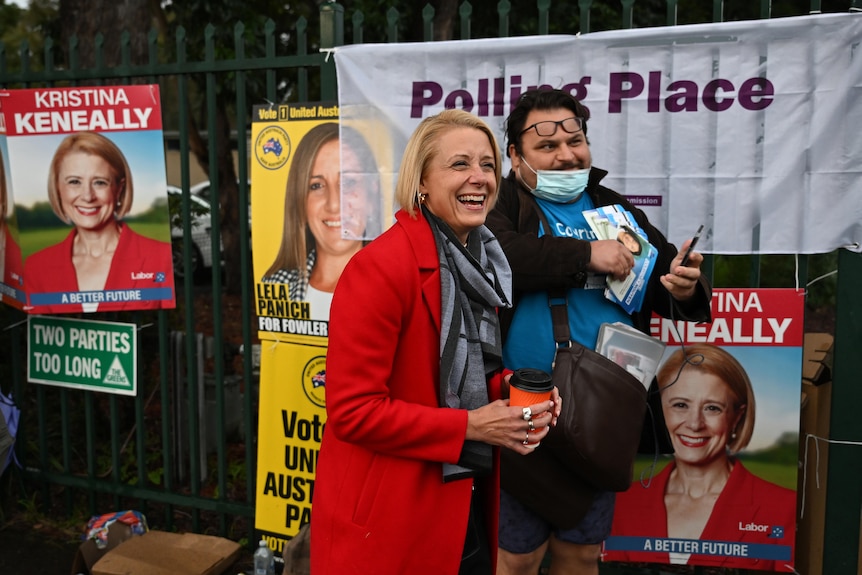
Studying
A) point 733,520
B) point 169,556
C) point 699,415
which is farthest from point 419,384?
point 169,556

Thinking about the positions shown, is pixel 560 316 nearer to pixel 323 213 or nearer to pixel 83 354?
pixel 323 213

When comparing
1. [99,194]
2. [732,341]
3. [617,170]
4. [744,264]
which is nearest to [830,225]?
[732,341]

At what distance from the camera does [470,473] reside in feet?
7.12

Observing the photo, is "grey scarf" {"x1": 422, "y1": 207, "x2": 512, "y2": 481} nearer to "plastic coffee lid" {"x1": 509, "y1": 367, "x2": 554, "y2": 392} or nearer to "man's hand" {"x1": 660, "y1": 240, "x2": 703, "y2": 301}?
"plastic coffee lid" {"x1": 509, "y1": 367, "x2": 554, "y2": 392}

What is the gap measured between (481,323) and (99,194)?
2.81m

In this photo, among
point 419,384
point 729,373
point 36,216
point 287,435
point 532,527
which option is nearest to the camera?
point 419,384

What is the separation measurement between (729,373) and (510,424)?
1.75m

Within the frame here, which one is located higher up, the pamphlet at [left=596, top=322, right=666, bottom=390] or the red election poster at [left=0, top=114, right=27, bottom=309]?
the red election poster at [left=0, top=114, right=27, bottom=309]

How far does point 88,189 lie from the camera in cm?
428

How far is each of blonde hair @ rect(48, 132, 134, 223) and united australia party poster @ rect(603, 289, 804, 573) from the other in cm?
272

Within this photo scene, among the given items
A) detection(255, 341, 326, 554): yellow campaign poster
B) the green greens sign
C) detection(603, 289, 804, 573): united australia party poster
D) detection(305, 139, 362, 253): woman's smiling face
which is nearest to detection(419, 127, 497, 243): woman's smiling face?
detection(603, 289, 804, 573): united australia party poster

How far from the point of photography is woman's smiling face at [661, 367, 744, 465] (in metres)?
3.45

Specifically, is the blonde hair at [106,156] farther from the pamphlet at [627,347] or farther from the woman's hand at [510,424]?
the woman's hand at [510,424]

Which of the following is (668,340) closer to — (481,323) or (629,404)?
(629,404)
